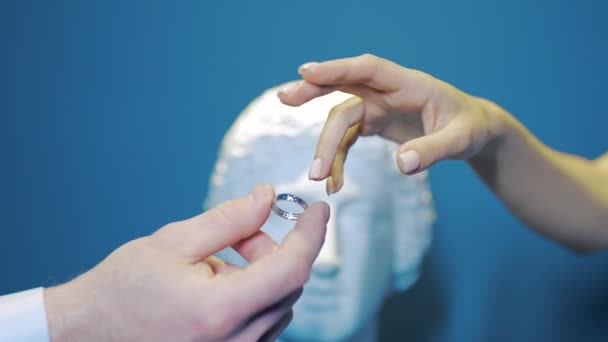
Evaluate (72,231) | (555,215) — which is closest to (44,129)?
(72,231)

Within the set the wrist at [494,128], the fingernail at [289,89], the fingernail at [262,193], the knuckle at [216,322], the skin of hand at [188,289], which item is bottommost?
the knuckle at [216,322]

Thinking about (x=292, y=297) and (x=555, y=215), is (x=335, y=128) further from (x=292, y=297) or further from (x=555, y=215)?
(x=555, y=215)

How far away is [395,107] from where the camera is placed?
776mm

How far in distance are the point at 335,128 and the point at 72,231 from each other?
4.22 ft

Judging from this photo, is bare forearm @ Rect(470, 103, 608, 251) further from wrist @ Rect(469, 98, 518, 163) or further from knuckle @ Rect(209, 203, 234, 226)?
knuckle @ Rect(209, 203, 234, 226)

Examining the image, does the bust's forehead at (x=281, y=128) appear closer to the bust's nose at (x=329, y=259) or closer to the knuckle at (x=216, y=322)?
the bust's nose at (x=329, y=259)

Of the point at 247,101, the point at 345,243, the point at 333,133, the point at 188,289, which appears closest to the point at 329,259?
the point at 345,243

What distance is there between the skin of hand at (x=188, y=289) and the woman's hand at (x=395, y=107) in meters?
0.12

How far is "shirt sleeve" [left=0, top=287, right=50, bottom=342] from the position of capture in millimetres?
635

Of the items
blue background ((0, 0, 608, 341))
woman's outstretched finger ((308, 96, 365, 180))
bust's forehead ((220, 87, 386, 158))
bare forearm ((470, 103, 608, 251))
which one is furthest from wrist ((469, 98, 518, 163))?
blue background ((0, 0, 608, 341))

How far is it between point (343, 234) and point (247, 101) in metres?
0.64

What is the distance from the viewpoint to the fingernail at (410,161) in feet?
2.13

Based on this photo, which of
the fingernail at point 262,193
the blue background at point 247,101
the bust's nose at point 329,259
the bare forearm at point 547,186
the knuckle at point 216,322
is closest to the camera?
the knuckle at point 216,322

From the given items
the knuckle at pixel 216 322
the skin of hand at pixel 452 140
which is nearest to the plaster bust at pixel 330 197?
the skin of hand at pixel 452 140
